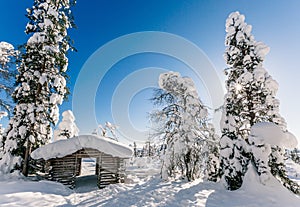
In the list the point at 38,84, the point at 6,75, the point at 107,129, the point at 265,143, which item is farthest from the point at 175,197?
the point at 107,129

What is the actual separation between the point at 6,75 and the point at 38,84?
1.94 m

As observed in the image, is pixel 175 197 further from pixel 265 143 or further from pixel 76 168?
pixel 76 168

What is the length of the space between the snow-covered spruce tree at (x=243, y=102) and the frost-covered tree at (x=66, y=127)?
65.6ft

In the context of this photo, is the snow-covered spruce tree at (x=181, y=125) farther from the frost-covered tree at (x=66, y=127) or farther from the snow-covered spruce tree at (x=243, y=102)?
the frost-covered tree at (x=66, y=127)

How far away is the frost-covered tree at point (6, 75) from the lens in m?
12.1

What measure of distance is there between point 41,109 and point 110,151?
568 cm

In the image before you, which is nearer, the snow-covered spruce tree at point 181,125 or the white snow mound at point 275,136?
the white snow mound at point 275,136

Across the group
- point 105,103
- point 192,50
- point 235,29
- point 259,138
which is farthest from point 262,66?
point 105,103

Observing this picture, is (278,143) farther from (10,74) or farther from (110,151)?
(10,74)

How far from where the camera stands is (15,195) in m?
8.16

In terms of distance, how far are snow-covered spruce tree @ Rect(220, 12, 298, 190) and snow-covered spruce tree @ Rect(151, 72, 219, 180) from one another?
264cm

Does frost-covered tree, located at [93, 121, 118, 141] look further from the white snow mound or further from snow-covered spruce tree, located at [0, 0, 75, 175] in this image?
the white snow mound

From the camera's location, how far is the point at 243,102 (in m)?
12.2

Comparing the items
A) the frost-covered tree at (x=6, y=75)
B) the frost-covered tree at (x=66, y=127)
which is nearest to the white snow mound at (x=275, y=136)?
the frost-covered tree at (x=6, y=75)
